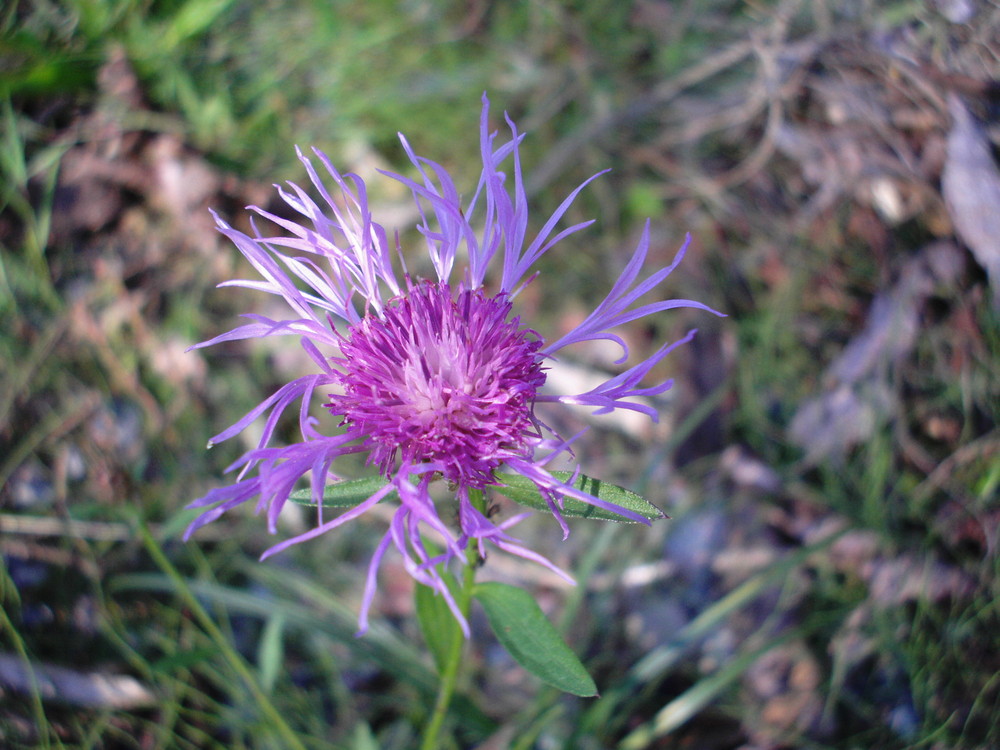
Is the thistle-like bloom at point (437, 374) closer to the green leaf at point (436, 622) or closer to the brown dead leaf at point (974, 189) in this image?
the green leaf at point (436, 622)

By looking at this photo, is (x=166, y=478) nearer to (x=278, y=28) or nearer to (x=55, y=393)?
(x=55, y=393)

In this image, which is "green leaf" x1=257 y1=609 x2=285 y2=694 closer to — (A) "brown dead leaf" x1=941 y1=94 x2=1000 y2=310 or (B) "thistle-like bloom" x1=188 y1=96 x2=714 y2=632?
(B) "thistle-like bloom" x1=188 y1=96 x2=714 y2=632

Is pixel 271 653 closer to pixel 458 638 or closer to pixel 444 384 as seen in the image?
pixel 458 638

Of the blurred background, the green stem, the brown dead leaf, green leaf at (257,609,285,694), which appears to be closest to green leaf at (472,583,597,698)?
the green stem

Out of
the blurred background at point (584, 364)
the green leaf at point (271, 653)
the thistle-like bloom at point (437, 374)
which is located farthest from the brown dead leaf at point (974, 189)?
the green leaf at point (271, 653)

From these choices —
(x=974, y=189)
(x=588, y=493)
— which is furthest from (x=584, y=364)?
(x=588, y=493)

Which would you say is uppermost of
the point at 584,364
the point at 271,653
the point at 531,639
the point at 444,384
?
the point at 444,384
